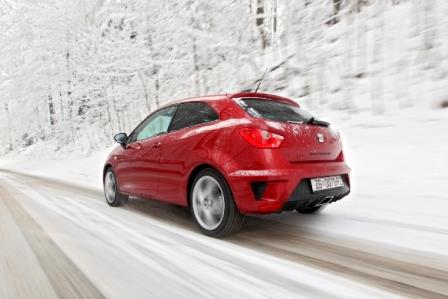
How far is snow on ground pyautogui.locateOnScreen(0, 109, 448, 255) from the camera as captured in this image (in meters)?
3.79

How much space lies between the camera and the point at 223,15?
12.5 meters

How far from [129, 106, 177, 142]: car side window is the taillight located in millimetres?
1590

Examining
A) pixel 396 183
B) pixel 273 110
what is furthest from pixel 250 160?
pixel 396 183

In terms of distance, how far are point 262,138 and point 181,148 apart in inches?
44.4

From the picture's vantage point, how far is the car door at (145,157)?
501cm

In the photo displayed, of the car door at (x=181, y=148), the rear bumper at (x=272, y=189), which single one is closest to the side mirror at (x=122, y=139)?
the car door at (x=181, y=148)

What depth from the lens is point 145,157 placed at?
17.2ft

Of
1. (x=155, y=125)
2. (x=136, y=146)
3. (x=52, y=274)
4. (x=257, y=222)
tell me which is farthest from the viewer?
(x=136, y=146)

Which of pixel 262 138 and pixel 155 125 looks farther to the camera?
pixel 155 125

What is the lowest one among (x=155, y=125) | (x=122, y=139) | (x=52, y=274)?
(x=52, y=274)

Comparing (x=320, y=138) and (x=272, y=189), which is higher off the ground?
(x=320, y=138)

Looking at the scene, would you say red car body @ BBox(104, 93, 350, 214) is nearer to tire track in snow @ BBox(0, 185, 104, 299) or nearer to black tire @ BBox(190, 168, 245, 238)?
black tire @ BBox(190, 168, 245, 238)

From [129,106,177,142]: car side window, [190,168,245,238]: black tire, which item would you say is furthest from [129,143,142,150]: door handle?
[190,168,245,238]: black tire

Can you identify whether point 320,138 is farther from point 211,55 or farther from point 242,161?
point 211,55
